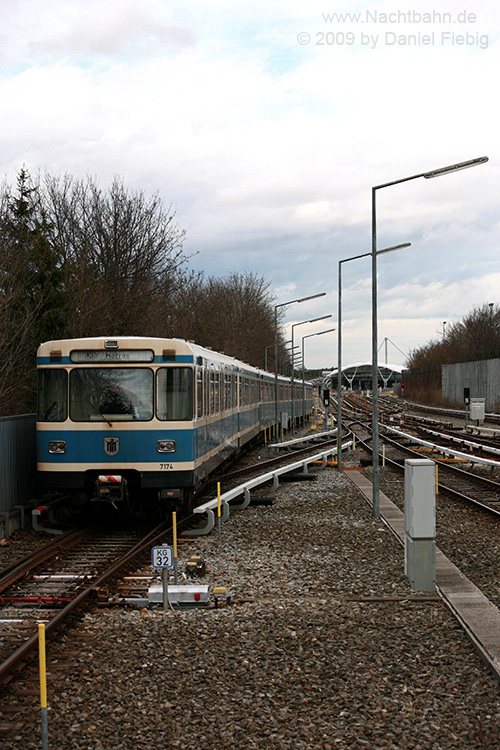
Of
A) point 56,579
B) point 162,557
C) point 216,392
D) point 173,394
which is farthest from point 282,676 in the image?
point 216,392

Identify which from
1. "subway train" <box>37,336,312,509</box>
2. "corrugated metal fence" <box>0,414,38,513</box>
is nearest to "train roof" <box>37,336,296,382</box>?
"subway train" <box>37,336,312,509</box>

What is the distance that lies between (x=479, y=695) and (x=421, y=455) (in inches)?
843

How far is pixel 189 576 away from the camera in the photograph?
9062 millimetres

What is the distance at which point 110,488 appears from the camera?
457 inches

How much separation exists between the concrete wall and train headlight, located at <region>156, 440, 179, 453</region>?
159 feet

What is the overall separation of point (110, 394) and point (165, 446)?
114 cm

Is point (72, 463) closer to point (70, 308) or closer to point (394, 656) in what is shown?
point (394, 656)

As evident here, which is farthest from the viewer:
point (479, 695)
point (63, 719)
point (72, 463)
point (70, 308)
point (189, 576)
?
point (70, 308)

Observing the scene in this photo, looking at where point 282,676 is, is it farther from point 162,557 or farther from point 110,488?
point 110,488

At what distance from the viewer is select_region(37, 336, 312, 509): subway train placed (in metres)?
11.7

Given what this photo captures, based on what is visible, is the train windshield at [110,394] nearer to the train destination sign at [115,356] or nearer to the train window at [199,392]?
the train destination sign at [115,356]

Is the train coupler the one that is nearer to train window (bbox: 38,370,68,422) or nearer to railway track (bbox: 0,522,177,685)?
railway track (bbox: 0,522,177,685)

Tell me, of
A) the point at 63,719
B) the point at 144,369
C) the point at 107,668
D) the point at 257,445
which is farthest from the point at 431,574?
the point at 257,445

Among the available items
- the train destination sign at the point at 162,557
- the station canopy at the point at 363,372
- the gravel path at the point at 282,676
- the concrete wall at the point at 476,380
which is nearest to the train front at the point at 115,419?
the gravel path at the point at 282,676
